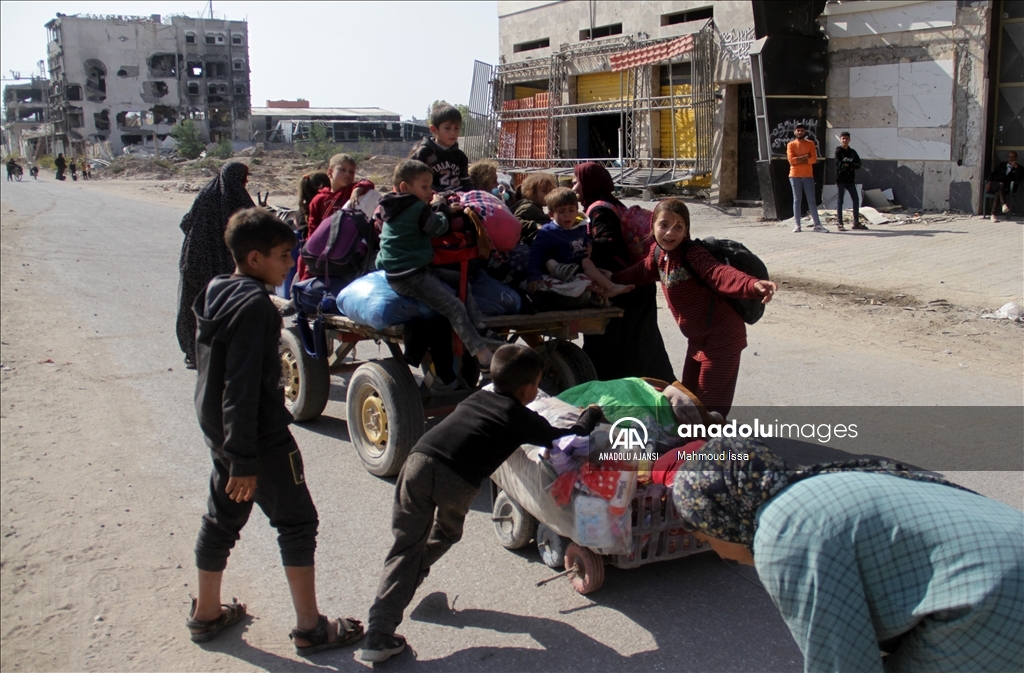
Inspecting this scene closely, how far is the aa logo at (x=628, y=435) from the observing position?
3.58m

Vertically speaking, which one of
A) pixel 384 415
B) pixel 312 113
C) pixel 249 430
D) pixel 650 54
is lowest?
pixel 384 415

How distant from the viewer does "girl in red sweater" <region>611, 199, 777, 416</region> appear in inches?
183

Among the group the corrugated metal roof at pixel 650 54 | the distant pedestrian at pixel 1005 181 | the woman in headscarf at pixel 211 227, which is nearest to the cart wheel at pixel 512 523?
the woman in headscarf at pixel 211 227

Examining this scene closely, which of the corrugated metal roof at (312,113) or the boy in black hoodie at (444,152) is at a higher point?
the corrugated metal roof at (312,113)

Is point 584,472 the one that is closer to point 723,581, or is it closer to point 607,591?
point 607,591

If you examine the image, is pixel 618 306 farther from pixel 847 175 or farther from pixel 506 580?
pixel 847 175

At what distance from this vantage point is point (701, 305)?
15.5 ft

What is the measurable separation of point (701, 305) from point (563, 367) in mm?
1150

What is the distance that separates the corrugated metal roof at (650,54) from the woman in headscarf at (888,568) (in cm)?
1980

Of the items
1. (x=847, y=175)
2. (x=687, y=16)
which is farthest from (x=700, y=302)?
(x=687, y=16)

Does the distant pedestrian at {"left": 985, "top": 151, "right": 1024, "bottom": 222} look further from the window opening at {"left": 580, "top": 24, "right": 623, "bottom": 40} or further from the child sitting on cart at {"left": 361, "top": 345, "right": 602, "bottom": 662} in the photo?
the child sitting on cart at {"left": 361, "top": 345, "right": 602, "bottom": 662}

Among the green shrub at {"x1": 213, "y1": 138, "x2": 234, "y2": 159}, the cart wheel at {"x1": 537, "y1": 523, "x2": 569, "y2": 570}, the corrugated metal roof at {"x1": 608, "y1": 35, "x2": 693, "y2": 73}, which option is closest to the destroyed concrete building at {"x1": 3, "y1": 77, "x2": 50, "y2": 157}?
the green shrub at {"x1": 213, "y1": 138, "x2": 234, "y2": 159}

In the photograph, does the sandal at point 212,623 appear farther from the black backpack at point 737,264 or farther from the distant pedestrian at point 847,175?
the distant pedestrian at point 847,175

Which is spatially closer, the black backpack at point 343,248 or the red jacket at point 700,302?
the red jacket at point 700,302
